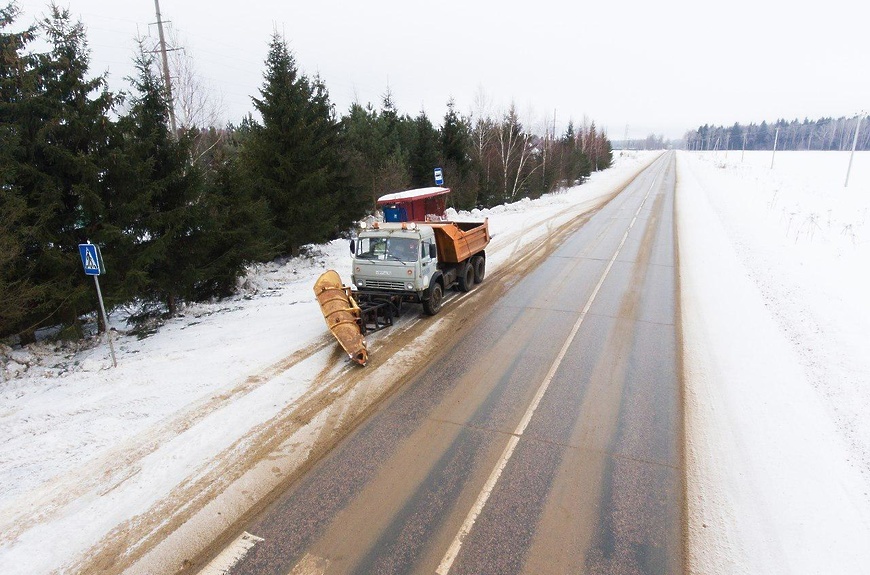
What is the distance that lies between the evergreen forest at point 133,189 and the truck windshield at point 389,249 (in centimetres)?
394

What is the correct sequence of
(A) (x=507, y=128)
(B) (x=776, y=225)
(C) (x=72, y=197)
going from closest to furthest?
1. (C) (x=72, y=197)
2. (B) (x=776, y=225)
3. (A) (x=507, y=128)

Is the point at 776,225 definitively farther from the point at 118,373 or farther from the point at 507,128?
the point at 118,373

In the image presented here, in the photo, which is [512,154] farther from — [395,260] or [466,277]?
[395,260]

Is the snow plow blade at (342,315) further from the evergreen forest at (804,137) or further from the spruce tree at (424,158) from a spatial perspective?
the evergreen forest at (804,137)

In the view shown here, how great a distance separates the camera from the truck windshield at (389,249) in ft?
37.2

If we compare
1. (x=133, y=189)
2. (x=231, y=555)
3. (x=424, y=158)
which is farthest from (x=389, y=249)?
(x=424, y=158)

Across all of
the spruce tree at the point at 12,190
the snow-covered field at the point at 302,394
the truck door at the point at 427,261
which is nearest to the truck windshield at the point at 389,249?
the truck door at the point at 427,261

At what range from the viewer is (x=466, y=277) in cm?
1402

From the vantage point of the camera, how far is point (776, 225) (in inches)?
856

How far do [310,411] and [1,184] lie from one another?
6783mm

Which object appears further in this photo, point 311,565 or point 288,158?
point 288,158

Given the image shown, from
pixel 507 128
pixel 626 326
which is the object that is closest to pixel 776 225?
pixel 626 326

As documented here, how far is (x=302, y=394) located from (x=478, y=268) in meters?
8.34

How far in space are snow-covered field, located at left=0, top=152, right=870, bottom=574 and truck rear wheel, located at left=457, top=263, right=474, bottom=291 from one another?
4491mm
